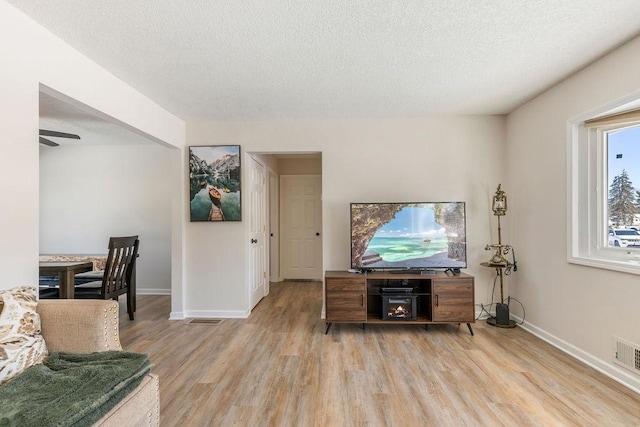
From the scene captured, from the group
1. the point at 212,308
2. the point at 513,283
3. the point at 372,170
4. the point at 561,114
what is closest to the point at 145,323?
the point at 212,308

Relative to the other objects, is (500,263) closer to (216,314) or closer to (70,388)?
(216,314)

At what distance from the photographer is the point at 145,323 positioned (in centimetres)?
343

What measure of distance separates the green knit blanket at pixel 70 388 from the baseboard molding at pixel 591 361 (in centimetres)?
302

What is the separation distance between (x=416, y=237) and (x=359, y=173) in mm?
995

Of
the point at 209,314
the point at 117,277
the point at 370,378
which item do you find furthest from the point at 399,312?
the point at 117,277

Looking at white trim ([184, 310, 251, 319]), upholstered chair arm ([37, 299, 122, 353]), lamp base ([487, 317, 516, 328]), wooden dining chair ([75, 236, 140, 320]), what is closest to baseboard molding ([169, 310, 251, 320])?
white trim ([184, 310, 251, 319])

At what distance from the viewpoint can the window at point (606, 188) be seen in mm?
2207

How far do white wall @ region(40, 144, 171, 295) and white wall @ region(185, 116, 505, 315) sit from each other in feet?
4.86

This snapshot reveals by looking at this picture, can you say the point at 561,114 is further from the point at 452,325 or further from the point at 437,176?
the point at 452,325

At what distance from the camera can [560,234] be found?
269 centimetres

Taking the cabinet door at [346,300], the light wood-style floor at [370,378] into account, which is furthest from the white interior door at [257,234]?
the cabinet door at [346,300]

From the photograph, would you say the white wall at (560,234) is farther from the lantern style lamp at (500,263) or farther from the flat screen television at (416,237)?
the flat screen television at (416,237)

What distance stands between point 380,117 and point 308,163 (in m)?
2.32

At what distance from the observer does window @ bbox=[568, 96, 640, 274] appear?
2207mm
